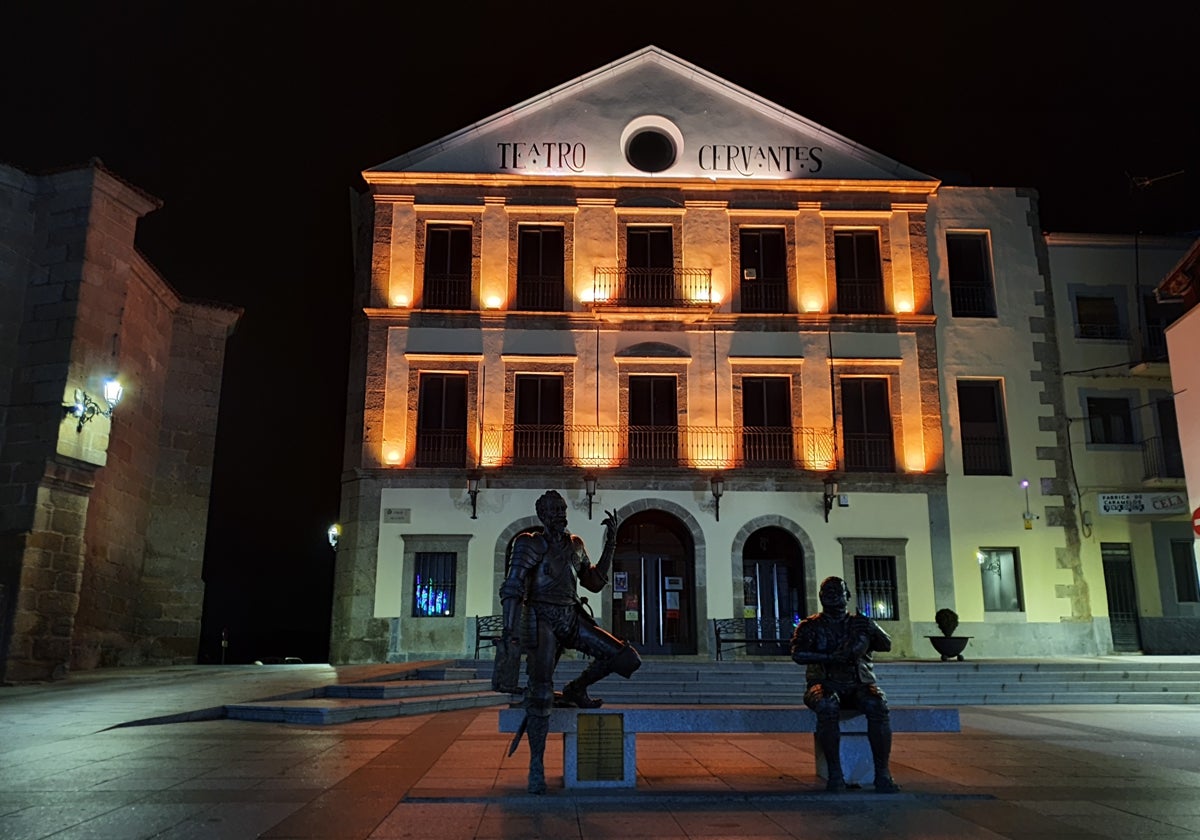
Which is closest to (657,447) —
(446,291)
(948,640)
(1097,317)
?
(446,291)

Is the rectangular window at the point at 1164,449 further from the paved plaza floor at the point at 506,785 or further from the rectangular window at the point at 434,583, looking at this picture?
the rectangular window at the point at 434,583

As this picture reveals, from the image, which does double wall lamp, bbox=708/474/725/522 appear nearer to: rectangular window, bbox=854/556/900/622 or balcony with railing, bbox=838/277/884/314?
rectangular window, bbox=854/556/900/622

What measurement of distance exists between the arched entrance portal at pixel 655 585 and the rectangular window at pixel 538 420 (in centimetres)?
258

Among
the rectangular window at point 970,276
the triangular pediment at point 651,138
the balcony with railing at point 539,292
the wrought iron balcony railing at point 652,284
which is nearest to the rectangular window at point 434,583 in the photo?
the balcony with railing at point 539,292

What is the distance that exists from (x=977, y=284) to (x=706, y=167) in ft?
24.8

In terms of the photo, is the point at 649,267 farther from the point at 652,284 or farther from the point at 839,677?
the point at 839,677

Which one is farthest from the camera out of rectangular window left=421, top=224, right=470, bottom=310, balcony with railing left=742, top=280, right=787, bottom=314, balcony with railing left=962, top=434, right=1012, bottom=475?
balcony with railing left=742, top=280, right=787, bottom=314

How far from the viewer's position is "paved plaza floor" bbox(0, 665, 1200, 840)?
5.89 meters

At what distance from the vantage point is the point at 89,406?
15.9m

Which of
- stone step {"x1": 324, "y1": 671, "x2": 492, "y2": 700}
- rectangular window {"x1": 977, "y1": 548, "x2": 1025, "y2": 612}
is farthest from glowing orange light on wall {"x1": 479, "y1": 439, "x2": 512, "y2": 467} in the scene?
rectangular window {"x1": 977, "y1": 548, "x2": 1025, "y2": 612}

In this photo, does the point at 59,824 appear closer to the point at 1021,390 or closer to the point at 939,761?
the point at 939,761

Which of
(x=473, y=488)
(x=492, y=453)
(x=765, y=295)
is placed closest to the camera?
(x=473, y=488)

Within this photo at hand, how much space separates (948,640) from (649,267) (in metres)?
11.0

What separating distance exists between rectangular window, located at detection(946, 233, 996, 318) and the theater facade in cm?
7
